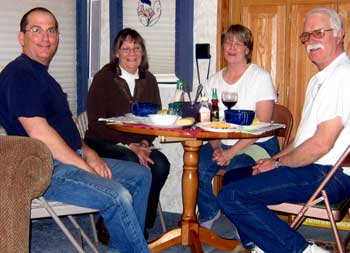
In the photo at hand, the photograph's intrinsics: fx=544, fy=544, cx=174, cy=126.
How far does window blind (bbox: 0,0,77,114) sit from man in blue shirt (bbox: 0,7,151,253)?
118 cm

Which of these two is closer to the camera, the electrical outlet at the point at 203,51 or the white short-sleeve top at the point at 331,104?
the white short-sleeve top at the point at 331,104

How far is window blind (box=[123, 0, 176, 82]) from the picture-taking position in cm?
391

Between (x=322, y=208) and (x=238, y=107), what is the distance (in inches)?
Result: 39.7

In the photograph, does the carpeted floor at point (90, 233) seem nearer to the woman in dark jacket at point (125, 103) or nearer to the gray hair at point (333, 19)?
the woman in dark jacket at point (125, 103)

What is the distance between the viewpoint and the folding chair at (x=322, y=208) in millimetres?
2314

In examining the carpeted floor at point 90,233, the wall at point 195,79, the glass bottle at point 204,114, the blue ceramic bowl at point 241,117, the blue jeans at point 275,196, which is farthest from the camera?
the wall at point 195,79

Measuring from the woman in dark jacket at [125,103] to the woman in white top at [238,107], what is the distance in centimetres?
28

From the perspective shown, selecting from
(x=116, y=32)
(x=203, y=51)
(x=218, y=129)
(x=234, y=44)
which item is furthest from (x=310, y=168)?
(x=116, y=32)

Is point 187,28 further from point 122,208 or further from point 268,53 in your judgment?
point 122,208

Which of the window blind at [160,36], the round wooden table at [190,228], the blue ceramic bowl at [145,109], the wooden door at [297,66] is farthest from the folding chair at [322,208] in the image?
the window blind at [160,36]

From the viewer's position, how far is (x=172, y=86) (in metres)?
3.92

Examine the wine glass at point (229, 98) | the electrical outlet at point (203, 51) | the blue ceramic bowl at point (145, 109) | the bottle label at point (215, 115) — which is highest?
the electrical outlet at point (203, 51)

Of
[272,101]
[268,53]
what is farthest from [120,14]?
[272,101]

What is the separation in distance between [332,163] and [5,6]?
94.1 inches
